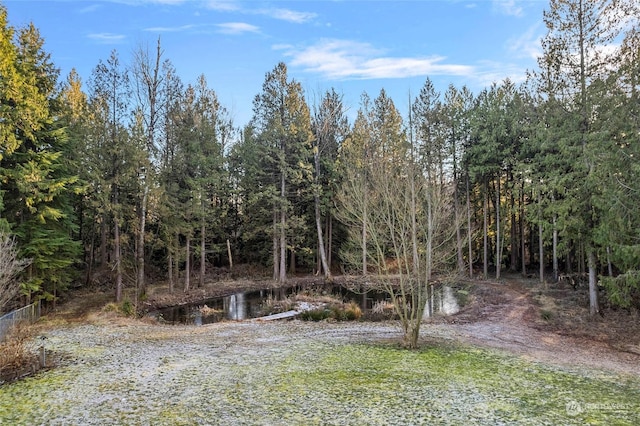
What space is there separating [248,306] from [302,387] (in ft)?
43.9

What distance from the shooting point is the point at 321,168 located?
31.1 metres

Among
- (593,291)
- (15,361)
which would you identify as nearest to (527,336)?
(593,291)

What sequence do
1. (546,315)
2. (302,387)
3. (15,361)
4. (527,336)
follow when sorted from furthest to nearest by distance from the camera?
(546,315)
(527,336)
(15,361)
(302,387)

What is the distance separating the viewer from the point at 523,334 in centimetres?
1325

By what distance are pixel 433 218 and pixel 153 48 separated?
1652 cm

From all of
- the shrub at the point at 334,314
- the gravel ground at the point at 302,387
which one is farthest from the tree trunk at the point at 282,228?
the gravel ground at the point at 302,387

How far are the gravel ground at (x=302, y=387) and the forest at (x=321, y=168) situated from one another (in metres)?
2.65

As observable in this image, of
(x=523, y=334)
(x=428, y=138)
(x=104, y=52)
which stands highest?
(x=104, y=52)

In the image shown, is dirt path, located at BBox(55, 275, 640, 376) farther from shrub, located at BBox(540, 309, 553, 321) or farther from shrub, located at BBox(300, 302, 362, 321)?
shrub, located at BBox(300, 302, 362, 321)

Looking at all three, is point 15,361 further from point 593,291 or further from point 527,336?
point 593,291

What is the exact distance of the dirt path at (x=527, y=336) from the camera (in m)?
10.2

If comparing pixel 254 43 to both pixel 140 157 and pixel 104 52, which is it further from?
pixel 104 52

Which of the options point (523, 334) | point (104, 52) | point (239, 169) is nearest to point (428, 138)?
point (239, 169)

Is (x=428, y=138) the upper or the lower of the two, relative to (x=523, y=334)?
upper
